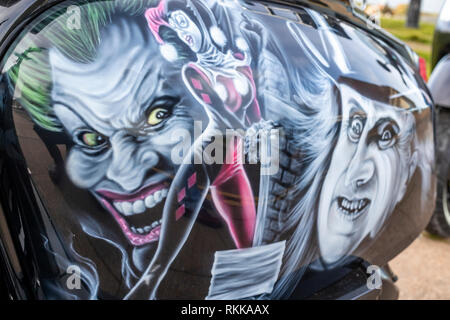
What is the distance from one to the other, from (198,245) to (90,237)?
253 mm

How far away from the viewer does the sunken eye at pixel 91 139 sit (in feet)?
3.34

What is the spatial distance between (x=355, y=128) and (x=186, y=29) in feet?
1.83

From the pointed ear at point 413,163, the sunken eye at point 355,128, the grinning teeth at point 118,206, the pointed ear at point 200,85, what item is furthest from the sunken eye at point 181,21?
the pointed ear at point 413,163

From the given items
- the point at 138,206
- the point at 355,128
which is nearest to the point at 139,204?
the point at 138,206

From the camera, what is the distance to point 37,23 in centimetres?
102

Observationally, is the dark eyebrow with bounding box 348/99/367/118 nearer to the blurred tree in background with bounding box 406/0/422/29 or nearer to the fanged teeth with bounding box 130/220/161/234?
the fanged teeth with bounding box 130/220/161/234

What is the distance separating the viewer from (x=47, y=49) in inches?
39.6

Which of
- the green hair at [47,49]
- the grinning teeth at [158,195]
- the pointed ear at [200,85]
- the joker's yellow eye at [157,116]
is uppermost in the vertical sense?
the green hair at [47,49]

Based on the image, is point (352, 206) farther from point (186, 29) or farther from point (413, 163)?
point (186, 29)

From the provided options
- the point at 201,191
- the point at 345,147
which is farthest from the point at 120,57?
the point at 345,147

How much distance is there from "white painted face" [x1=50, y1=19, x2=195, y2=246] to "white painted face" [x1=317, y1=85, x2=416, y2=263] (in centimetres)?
49

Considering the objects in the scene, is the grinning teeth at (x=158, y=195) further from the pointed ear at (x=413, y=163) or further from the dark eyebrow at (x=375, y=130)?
the pointed ear at (x=413, y=163)

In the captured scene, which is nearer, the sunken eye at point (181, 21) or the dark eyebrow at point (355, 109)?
the sunken eye at point (181, 21)

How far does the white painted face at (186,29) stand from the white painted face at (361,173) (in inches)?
18.0
